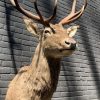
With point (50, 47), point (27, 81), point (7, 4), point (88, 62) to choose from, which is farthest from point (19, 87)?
point (88, 62)

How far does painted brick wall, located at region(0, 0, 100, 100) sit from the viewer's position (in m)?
4.25

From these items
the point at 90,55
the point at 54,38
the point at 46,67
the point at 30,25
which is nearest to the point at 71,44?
the point at 54,38

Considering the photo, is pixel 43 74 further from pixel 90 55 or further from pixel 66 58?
pixel 90 55

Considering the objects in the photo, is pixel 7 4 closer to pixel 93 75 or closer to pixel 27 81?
pixel 27 81

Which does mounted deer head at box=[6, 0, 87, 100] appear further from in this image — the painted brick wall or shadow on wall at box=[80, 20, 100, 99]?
shadow on wall at box=[80, 20, 100, 99]

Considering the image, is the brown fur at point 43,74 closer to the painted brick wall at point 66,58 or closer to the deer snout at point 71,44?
the deer snout at point 71,44

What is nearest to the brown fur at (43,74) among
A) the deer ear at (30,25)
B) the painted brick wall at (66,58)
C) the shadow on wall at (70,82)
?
the deer ear at (30,25)

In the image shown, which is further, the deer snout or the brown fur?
the brown fur

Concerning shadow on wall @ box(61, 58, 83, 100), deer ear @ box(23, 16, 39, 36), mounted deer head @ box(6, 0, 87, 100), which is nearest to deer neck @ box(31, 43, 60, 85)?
mounted deer head @ box(6, 0, 87, 100)

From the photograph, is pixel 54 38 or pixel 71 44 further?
pixel 54 38

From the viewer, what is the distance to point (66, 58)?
17.6ft

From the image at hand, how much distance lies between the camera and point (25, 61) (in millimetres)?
4531

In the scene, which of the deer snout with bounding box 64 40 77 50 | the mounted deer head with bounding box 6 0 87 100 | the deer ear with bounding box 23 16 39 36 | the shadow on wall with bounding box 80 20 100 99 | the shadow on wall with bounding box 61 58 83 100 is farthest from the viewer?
the shadow on wall with bounding box 80 20 100 99

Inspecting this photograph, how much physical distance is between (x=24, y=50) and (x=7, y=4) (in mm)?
649
